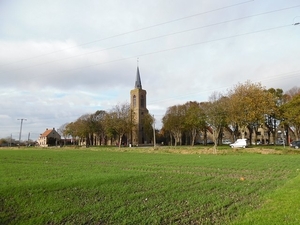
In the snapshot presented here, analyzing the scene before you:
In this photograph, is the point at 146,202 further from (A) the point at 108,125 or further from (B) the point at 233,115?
(A) the point at 108,125

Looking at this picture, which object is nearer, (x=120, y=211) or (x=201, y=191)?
(x=120, y=211)

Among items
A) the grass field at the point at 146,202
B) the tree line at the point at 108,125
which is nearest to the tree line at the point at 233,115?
the tree line at the point at 108,125

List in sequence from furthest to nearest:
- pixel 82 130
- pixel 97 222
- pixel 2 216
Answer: pixel 82 130 < pixel 2 216 < pixel 97 222

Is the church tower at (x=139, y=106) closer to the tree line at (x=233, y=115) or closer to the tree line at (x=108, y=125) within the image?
the tree line at (x=108, y=125)

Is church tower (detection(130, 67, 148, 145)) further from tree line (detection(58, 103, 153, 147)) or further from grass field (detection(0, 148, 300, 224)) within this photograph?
grass field (detection(0, 148, 300, 224))

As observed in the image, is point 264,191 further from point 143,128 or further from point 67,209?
point 143,128

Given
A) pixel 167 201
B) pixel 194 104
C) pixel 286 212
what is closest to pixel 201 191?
pixel 167 201

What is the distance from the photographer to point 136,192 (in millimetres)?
10664

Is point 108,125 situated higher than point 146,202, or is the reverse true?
point 108,125

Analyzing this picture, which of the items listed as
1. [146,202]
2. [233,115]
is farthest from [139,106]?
[146,202]

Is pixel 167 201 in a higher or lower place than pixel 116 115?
lower

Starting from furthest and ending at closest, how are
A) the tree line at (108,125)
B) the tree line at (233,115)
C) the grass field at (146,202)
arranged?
the tree line at (108,125), the tree line at (233,115), the grass field at (146,202)

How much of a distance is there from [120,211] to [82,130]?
3672 inches

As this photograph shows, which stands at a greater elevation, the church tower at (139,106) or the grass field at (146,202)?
the church tower at (139,106)
